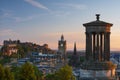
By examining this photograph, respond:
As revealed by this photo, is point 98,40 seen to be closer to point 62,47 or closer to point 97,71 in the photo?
point 97,71

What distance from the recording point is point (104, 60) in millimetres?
27312

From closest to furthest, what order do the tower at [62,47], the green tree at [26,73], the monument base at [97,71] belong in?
the monument base at [97,71] < the green tree at [26,73] < the tower at [62,47]

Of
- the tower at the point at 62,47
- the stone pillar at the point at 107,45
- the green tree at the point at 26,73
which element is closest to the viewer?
the stone pillar at the point at 107,45

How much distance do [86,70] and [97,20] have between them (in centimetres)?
369

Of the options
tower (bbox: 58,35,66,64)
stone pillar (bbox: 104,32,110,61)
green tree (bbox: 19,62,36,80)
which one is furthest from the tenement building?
tower (bbox: 58,35,66,64)

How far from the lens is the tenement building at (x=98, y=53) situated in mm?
26469

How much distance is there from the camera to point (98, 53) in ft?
89.4

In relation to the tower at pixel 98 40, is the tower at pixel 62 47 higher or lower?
higher

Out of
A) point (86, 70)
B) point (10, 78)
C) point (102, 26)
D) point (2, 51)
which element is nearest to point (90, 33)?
point (102, 26)

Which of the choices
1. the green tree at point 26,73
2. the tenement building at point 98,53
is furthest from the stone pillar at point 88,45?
the green tree at point 26,73

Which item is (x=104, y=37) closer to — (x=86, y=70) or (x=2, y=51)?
(x=86, y=70)

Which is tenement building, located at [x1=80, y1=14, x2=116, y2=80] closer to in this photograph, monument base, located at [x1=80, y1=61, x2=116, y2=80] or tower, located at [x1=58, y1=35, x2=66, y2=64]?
monument base, located at [x1=80, y1=61, x2=116, y2=80]

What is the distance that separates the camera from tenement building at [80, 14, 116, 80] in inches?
1042

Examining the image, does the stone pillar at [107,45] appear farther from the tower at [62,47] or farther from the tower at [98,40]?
the tower at [62,47]
